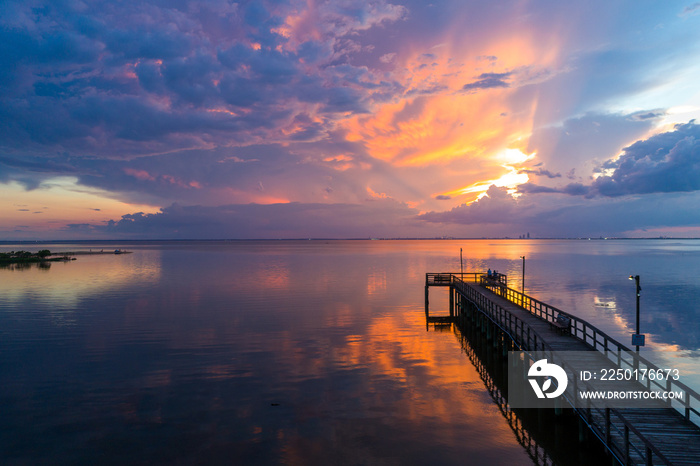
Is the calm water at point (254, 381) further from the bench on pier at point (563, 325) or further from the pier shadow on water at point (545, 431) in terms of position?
the bench on pier at point (563, 325)

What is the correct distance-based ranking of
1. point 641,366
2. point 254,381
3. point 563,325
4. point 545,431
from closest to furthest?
1. point 545,431
2. point 254,381
3. point 563,325
4. point 641,366

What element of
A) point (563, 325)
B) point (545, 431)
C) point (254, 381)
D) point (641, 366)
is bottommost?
point (641, 366)

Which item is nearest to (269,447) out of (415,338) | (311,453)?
(311,453)

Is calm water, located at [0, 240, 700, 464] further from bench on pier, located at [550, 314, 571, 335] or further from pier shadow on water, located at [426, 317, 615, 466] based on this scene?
bench on pier, located at [550, 314, 571, 335]

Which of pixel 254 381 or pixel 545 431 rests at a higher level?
pixel 254 381

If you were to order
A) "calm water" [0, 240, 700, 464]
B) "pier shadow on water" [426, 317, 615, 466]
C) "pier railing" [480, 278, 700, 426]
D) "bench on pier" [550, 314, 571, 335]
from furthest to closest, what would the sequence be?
"bench on pier" [550, 314, 571, 335], "calm water" [0, 240, 700, 464], "pier shadow on water" [426, 317, 615, 466], "pier railing" [480, 278, 700, 426]

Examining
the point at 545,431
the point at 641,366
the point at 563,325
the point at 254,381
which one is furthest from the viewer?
the point at 641,366

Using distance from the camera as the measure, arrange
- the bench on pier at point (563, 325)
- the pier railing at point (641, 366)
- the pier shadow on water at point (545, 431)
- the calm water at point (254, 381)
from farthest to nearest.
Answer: the bench on pier at point (563, 325) < the calm water at point (254, 381) < the pier shadow on water at point (545, 431) < the pier railing at point (641, 366)

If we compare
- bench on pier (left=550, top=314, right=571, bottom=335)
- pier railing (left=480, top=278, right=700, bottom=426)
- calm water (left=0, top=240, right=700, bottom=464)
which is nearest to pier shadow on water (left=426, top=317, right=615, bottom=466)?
calm water (left=0, top=240, right=700, bottom=464)

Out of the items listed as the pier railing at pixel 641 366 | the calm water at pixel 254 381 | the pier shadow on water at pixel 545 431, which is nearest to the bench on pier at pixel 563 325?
the pier railing at pixel 641 366

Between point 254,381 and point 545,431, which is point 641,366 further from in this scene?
point 254,381

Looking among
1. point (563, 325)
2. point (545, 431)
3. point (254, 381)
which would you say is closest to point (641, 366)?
point (563, 325)

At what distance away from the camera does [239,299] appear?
48.2 meters

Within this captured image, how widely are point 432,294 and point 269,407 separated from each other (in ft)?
131
